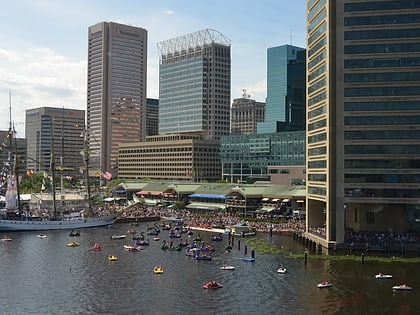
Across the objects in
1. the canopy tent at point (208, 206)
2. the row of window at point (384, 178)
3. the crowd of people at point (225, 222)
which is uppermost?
the row of window at point (384, 178)

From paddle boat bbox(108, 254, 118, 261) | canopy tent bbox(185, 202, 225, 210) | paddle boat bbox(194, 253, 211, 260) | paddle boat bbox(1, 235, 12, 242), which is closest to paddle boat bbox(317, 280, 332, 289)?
paddle boat bbox(194, 253, 211, 260)

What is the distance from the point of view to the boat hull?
158 m

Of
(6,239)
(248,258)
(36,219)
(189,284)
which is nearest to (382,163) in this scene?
(248,258)

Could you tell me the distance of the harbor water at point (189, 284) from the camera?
7119 centimetres

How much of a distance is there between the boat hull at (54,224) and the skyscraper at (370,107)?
8313cm

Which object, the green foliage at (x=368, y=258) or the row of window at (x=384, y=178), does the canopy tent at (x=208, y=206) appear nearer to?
the row of window at (x=384, y=178)

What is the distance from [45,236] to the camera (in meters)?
146

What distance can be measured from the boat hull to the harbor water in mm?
40211

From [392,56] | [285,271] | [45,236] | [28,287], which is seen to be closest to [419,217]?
[392,56]

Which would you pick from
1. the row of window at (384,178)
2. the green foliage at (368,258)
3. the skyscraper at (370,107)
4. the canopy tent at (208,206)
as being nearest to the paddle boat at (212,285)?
the green foliage at (368,258)

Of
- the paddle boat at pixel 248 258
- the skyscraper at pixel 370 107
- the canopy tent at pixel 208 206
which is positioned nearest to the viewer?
the paddle boat at pixel 248 258

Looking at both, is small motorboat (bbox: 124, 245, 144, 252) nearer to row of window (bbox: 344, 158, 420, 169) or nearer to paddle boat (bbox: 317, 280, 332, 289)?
row of window (bbox: 344, 158, 420, 169)

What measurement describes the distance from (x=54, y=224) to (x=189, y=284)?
9163 centimetres

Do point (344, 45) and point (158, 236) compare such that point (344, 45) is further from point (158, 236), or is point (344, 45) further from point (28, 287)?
point (28, 287)
